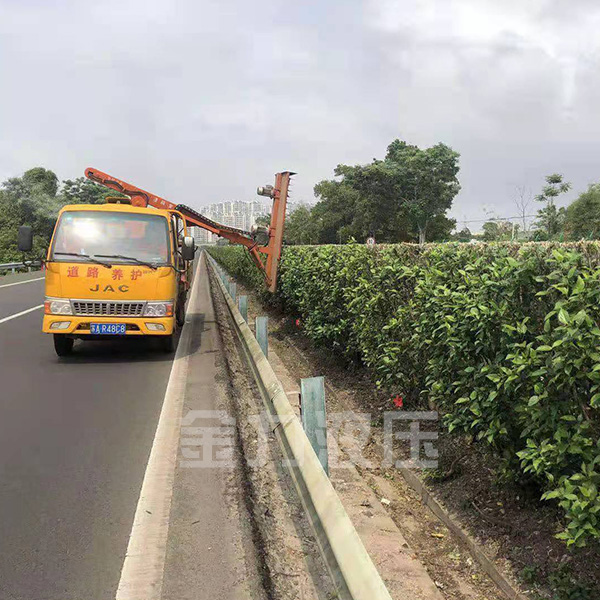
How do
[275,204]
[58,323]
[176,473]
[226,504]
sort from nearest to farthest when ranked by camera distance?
[226,504], [176,473], [58,323], [275,204]

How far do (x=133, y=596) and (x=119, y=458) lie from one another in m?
1.82

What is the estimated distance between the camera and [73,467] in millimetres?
4148

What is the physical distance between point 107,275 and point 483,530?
6.18 metres

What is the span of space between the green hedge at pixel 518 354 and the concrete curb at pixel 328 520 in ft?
2.95

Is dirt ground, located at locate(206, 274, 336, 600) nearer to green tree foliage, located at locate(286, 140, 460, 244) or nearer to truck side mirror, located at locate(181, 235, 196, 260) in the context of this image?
truck side mirror, located at locate(181, 235, 196, 260)

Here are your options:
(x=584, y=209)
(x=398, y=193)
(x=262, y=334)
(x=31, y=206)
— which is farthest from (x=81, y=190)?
(x=262, y=334)

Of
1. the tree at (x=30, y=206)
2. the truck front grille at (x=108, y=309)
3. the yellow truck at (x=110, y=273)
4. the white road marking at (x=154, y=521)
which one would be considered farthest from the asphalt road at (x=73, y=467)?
the tree at (x=30, y=206)

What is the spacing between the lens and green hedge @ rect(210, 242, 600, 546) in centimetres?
234

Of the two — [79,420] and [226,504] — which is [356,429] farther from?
[79,420]

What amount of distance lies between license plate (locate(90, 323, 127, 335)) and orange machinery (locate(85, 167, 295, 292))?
3.90 m

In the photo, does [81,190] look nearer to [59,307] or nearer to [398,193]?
[398,193]

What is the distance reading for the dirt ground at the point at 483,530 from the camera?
8.77ft

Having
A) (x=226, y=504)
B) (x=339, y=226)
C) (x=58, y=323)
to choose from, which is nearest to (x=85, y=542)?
(x=226, y=504)

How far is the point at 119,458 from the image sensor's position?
4352 millimetres
